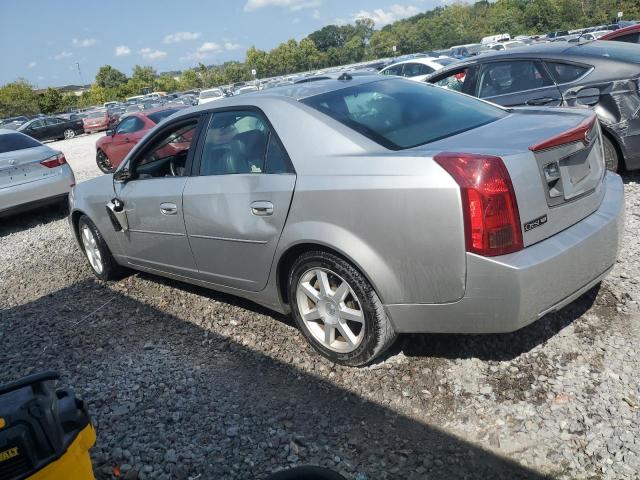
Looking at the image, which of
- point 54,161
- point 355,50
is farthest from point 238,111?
point 355,50

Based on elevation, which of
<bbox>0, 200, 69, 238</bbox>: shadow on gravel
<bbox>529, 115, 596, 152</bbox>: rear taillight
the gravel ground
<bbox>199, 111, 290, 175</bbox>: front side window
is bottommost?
the gravel ground

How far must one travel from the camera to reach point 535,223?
104 inches

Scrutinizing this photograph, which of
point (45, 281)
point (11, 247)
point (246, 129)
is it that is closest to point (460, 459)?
point (246, 129)

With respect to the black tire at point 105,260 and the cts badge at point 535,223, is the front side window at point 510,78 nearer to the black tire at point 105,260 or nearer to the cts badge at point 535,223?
the cts badge at point 535,223

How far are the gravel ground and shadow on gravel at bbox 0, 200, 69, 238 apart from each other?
16.7 ft

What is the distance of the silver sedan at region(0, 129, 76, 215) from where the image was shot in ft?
26.2

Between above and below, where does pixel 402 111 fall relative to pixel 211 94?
below

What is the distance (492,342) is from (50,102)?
71.6 metres

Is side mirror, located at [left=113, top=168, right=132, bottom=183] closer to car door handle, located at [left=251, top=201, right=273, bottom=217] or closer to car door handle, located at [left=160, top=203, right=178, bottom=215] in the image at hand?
car door handle, located at [left=160, top=203, right=178, bottom=215]

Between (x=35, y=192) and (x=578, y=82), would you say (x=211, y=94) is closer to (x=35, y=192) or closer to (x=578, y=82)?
(x=35, y=192)

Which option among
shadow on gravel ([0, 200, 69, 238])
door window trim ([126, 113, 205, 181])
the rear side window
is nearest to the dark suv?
the rear side window

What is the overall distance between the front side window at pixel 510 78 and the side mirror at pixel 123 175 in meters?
4.24

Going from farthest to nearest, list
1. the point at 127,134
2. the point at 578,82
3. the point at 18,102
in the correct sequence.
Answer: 1. the point at 18,102
2. the point at 127,134
3. the point at 578,82

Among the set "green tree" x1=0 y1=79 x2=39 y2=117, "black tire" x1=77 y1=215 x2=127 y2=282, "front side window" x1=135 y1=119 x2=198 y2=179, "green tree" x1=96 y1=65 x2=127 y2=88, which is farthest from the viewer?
"green tree" x1=96 y1=65 x2=127 y2=88
